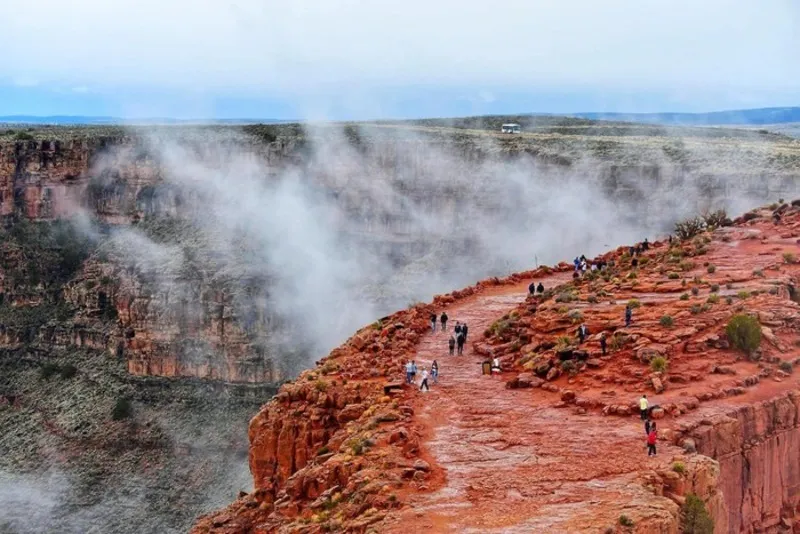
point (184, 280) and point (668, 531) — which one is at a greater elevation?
point (668, 531)

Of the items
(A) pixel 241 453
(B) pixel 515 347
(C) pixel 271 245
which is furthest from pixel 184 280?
(B) pixel 515 347

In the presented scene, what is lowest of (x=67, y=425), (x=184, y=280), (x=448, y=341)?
(x=67, y=425)

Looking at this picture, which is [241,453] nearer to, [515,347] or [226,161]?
[226,161]

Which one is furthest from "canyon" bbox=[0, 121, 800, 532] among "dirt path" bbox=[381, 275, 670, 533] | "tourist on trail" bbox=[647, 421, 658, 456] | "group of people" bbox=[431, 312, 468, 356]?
"tourist on trail" bbox=[647, 421, 658, 456]

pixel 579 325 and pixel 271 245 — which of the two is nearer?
pixel 579 325

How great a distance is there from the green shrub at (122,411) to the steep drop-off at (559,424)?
46.3m

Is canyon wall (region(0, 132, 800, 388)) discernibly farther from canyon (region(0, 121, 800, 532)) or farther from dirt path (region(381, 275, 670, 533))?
dirt path (region(381, 275, 670, 533))

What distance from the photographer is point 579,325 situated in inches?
1113

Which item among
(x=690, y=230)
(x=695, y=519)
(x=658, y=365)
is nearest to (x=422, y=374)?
(x=658, y=365)

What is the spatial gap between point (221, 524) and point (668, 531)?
9463 millimetres

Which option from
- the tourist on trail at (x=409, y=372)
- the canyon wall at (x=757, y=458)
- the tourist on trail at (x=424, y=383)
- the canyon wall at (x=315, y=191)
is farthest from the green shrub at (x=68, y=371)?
the canyon wall at (x=757, y=458)

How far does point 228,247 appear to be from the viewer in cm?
8706

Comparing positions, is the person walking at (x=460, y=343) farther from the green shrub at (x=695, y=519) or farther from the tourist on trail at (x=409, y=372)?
the green shrub at (x=695, y=519)

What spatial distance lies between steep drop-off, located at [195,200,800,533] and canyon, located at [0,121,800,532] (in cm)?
3001
